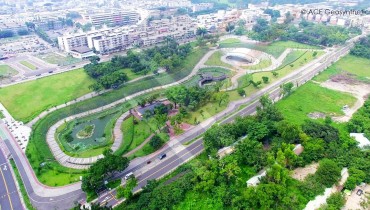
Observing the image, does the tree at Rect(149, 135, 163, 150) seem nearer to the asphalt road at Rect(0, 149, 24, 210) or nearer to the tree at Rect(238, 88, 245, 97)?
the asphalt road at Rect(0, 149, 24, 210)

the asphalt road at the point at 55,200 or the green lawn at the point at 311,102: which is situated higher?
the green lawn at the point at 311,102

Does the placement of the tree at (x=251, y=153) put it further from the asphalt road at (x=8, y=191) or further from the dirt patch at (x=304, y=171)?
the asphalt road at (x=8, y=191)

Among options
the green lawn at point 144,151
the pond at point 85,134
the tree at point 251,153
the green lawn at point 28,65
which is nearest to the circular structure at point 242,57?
the pond at point 85,134

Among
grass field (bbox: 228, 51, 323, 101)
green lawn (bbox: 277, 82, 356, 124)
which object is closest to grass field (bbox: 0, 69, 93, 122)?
grass field (bbox: 228, 51, 323, 101)

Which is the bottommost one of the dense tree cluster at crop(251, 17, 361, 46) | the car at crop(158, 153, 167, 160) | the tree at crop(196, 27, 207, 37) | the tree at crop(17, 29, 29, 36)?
the car at crop(158, 153, 167, 160)

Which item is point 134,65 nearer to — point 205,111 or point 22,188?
point 205,111

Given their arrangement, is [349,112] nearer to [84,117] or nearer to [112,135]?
[112,135]
